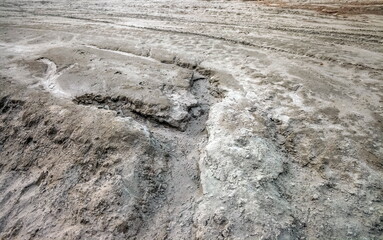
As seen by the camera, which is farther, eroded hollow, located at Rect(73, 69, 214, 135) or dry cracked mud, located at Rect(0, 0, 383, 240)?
eroded hollow, located at Rect(73, 69, 214, 135)

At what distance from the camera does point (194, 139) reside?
2088 millimetres

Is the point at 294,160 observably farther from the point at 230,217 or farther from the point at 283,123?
the point at 230,217

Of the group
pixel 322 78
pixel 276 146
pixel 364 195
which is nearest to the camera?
pixel 364 195

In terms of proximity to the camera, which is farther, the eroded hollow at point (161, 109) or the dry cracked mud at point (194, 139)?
the eroded hollow at point (161, 109)

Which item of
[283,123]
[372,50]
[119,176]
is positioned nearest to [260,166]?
[283,123]

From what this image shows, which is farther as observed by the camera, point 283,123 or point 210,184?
point 283,123

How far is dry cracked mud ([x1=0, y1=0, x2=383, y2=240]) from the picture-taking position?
152cm

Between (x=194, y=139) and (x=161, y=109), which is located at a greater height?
(x=161, y=109)

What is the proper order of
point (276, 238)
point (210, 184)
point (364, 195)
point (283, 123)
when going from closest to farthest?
point (276, 238) → point (364, 195) → point (210, 184) → point (283, 123)

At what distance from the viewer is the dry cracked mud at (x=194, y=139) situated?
4.99ft

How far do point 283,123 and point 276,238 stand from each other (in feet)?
3.34

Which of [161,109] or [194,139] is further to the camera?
[161,109]

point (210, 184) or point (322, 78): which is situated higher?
point (322, 78)

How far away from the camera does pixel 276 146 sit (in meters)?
1.95
